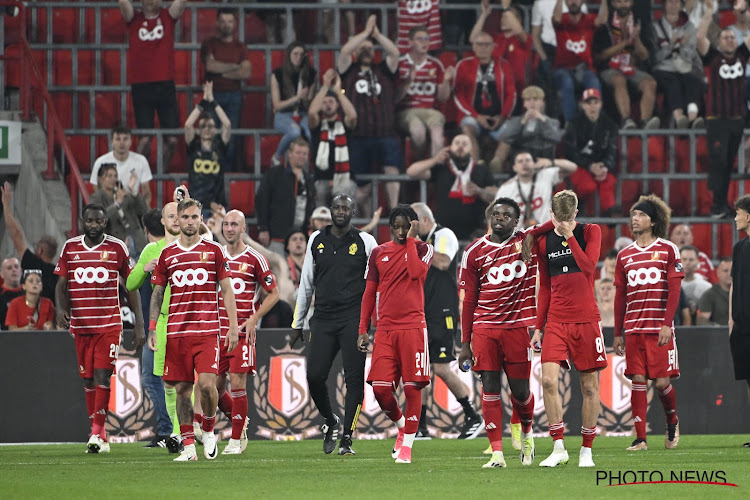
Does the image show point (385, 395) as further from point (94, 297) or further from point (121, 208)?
point (121, 208)

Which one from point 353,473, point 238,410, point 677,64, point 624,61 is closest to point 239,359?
point 238,410

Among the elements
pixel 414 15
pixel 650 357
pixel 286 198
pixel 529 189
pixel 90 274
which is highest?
pixel 414 15

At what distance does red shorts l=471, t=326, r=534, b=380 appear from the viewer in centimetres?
1046

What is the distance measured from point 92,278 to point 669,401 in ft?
18.0

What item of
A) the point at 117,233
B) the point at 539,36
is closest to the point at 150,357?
the point at 117,233

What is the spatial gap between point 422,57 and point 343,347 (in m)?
8.15

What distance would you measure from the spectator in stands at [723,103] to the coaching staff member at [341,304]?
872 cm

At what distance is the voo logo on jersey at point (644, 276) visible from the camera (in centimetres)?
1237

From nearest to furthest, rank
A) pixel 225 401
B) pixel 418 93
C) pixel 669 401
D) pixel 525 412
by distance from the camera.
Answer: pixel 525 412 < pixel 669 401 < pixel 225 401 < pixel 418 93

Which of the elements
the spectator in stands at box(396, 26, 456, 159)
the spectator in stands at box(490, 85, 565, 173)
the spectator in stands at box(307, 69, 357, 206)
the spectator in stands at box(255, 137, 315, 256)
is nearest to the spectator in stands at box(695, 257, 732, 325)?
the spectator in stands at box(490, 85, 565, 173)

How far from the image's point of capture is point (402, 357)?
11203mm

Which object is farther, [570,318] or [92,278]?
[92,278]

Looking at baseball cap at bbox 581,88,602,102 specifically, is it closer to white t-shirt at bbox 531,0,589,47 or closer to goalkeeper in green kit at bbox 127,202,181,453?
white t-shirt at bbox 531,0,589,47

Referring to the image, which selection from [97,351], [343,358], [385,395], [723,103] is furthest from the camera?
[723,103]
